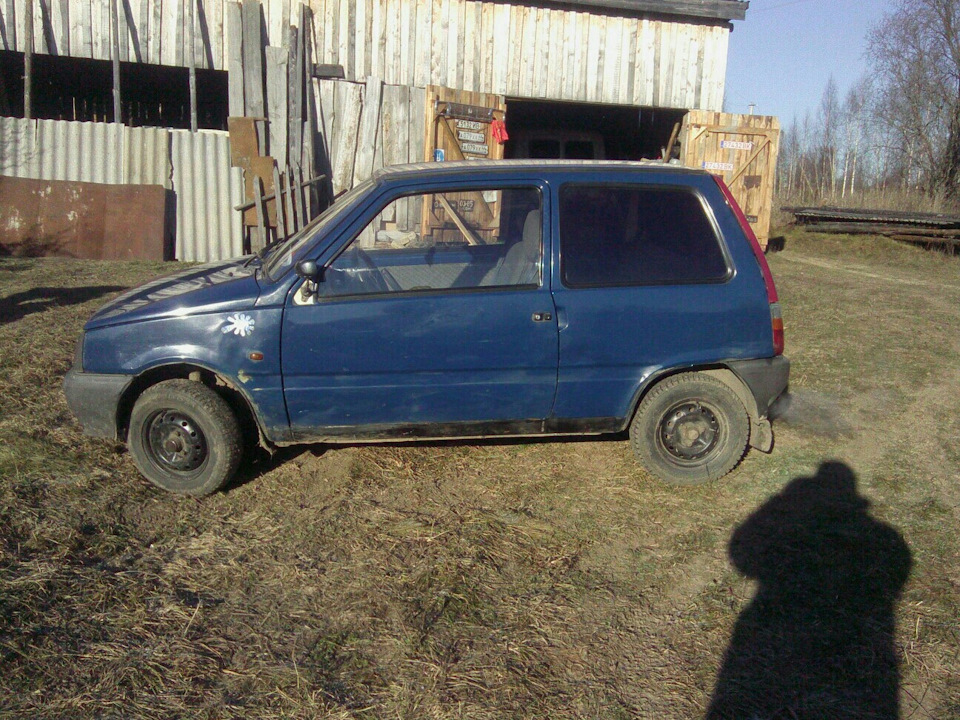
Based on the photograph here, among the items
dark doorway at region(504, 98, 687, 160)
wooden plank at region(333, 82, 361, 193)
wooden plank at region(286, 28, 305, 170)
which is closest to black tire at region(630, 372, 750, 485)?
wooden plank at region(333, 82, 361, 193)

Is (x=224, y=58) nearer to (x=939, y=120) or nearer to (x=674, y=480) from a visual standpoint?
(x=674, y=480)

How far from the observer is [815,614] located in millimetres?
3389

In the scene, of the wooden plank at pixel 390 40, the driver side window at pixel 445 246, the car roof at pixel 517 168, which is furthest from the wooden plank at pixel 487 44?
the driver side window at pixel 445 246

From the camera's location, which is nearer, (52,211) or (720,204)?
(720,204)

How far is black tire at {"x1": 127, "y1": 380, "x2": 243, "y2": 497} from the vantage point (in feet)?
14.1

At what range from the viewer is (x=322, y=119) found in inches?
468

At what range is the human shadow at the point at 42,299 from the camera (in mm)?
7871

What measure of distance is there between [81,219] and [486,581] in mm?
10285

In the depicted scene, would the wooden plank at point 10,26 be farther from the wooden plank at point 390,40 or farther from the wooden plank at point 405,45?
the wooden plank at point 405,45

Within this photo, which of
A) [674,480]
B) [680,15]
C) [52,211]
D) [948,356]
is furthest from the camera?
[680,15]

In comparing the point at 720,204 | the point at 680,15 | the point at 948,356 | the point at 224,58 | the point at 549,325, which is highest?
the point at 680,15

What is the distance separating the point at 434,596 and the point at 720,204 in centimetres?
267

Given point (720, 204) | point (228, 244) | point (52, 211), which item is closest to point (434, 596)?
point (720, 204)

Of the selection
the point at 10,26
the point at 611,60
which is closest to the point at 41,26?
the point at 10,26
